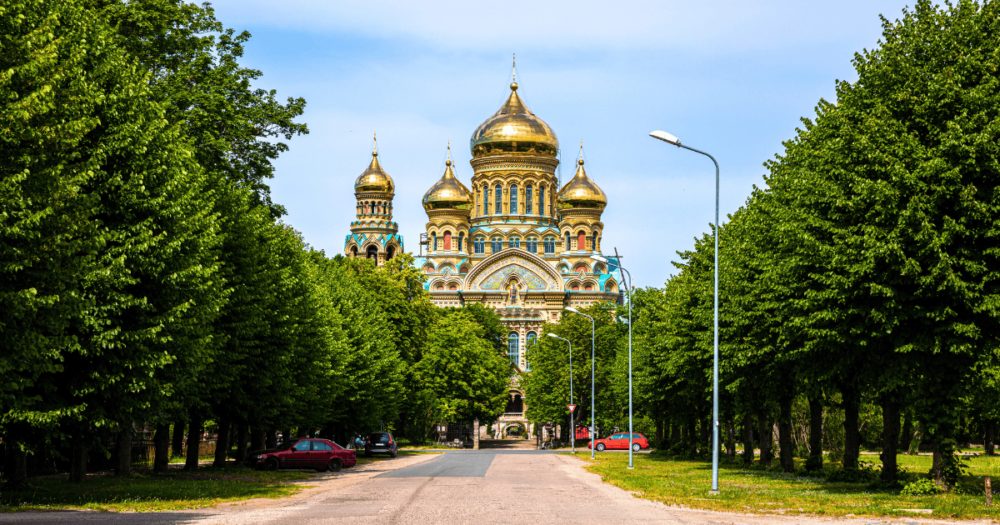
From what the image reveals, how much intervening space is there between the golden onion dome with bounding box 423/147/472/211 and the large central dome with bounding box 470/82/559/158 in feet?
17.1

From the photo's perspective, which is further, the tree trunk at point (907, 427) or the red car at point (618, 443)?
the red car at point (618, 443)

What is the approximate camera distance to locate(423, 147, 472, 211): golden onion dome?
124 metres

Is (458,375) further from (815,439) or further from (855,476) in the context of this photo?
(855,476)

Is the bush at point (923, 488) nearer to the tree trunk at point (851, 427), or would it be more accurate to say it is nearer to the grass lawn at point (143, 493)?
the tree trunk at point (851, 427)

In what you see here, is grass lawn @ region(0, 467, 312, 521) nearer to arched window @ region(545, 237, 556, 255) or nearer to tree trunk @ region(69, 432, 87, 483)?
tree trunk @ region(69, 432, 87, 483)

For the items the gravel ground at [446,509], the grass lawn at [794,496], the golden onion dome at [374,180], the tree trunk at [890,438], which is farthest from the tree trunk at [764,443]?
the golden onion dome at [374,180]

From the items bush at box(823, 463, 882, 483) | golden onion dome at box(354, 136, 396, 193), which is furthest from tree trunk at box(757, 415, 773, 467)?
golden onion dome at box(354, 136, 396, 193)

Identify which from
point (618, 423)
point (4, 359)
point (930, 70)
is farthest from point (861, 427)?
point (4, 359)

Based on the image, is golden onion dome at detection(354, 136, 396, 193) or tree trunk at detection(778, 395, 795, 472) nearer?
tree trunk at detection(778, 395, 795, 472)

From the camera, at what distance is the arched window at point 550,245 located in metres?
122

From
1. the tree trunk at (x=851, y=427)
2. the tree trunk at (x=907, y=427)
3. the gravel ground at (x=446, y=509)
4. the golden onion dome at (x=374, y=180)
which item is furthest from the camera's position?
the golden onion dome at (x=374, y=180)

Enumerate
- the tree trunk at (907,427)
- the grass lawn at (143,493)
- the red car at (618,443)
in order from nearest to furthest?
the grass lawn at (143,493) → the tree trunk at (907,427) → the red car at (618,443)

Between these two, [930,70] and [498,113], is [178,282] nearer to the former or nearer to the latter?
[930,70]

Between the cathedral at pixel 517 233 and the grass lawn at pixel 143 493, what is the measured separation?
86808 millimetres
